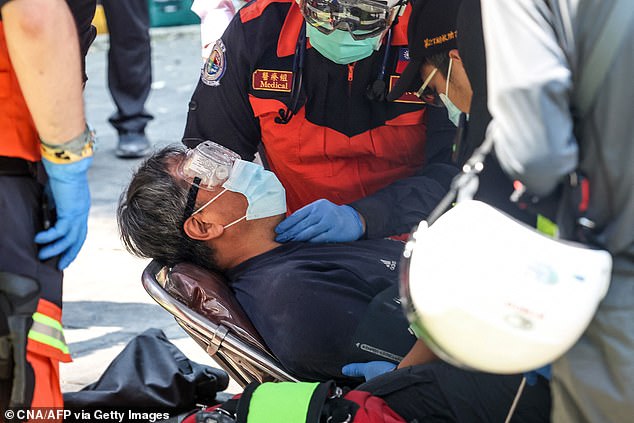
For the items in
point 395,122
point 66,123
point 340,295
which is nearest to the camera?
point 66,123

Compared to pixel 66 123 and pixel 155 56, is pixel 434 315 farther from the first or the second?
pixel 155 56

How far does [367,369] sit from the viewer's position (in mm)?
2672

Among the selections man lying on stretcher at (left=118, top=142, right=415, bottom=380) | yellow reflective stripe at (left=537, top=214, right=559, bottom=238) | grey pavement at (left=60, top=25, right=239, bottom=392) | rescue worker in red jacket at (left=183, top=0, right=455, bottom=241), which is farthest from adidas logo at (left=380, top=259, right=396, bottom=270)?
yellow reflective stripe at (left=537, top=214, right=559, bottom=238)

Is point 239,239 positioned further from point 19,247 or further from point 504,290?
point 504,290

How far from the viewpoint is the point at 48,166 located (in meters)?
2.28

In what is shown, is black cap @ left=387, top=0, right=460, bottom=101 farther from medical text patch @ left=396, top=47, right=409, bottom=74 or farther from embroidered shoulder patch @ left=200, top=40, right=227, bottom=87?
embroidered shoulder patch @ left=200, top=40, right=227, bottom=87

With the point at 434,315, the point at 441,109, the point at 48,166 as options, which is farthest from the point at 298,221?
the point at 434,315

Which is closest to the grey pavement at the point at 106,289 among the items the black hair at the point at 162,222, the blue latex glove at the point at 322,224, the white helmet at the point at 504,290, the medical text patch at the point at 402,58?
the black hair at the point at 162,222

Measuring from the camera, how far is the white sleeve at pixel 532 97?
1586 mm

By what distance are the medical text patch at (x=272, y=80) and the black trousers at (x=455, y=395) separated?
3.70ft

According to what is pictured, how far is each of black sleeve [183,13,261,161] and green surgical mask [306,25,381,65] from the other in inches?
8.9

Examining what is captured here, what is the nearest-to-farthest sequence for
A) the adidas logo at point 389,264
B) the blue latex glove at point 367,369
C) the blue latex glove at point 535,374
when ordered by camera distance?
the blue latex glove at point 535,374, the blue latex glove at point 367,369, the adidas logo at point 389,264

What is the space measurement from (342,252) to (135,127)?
144 inches

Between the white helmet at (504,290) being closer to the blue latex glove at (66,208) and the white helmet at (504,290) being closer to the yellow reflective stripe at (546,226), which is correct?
the yellow reflective stripe at (546,226)
